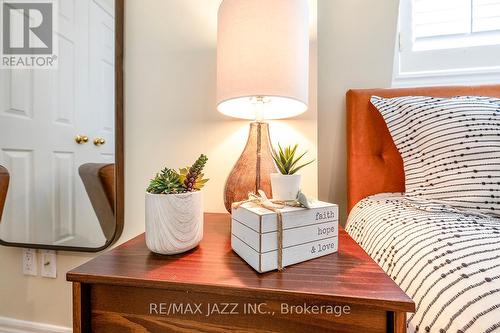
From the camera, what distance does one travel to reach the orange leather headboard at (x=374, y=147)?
0.91 metres

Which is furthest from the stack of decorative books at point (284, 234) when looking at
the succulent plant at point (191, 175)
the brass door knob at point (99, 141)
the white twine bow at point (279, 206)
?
the brass door knob at point (99, 141)

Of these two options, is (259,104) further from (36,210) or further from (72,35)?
(36,210)

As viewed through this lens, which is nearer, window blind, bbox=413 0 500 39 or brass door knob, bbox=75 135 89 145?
brass door knob, bbox=75 135 89 145

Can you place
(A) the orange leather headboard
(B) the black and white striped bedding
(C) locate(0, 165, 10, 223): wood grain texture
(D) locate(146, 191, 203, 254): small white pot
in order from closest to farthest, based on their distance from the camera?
(B) the black and white striped bedding → (D) locate(146, 191, 203, 254): small white pot → (A) the orange leather headboard → (C) locate(0, 165, 10, 223): wood grain texture

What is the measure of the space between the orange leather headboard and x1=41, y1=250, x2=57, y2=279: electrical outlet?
1289mm

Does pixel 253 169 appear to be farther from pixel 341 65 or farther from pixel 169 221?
pixel 341 65

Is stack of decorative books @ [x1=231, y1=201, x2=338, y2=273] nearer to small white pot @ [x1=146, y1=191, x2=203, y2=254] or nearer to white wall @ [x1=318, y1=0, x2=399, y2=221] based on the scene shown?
small white pot @ [x1=146, y1=191, x2=203, y2=254]

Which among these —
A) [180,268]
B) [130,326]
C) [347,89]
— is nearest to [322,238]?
[180,268]

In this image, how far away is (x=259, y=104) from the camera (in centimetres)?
79

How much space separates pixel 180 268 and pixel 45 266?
1.02 metres

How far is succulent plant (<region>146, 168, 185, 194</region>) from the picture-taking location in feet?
1.66

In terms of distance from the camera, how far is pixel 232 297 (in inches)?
16.1

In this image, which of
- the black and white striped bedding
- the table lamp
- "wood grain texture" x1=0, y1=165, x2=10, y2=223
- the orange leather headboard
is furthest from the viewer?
"wood grain texture" x1=0, y1=165, x2=10, y2=223

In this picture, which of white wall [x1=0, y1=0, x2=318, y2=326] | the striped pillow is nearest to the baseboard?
white wall [x1=0, y1=0, x2=318, y2=326]
